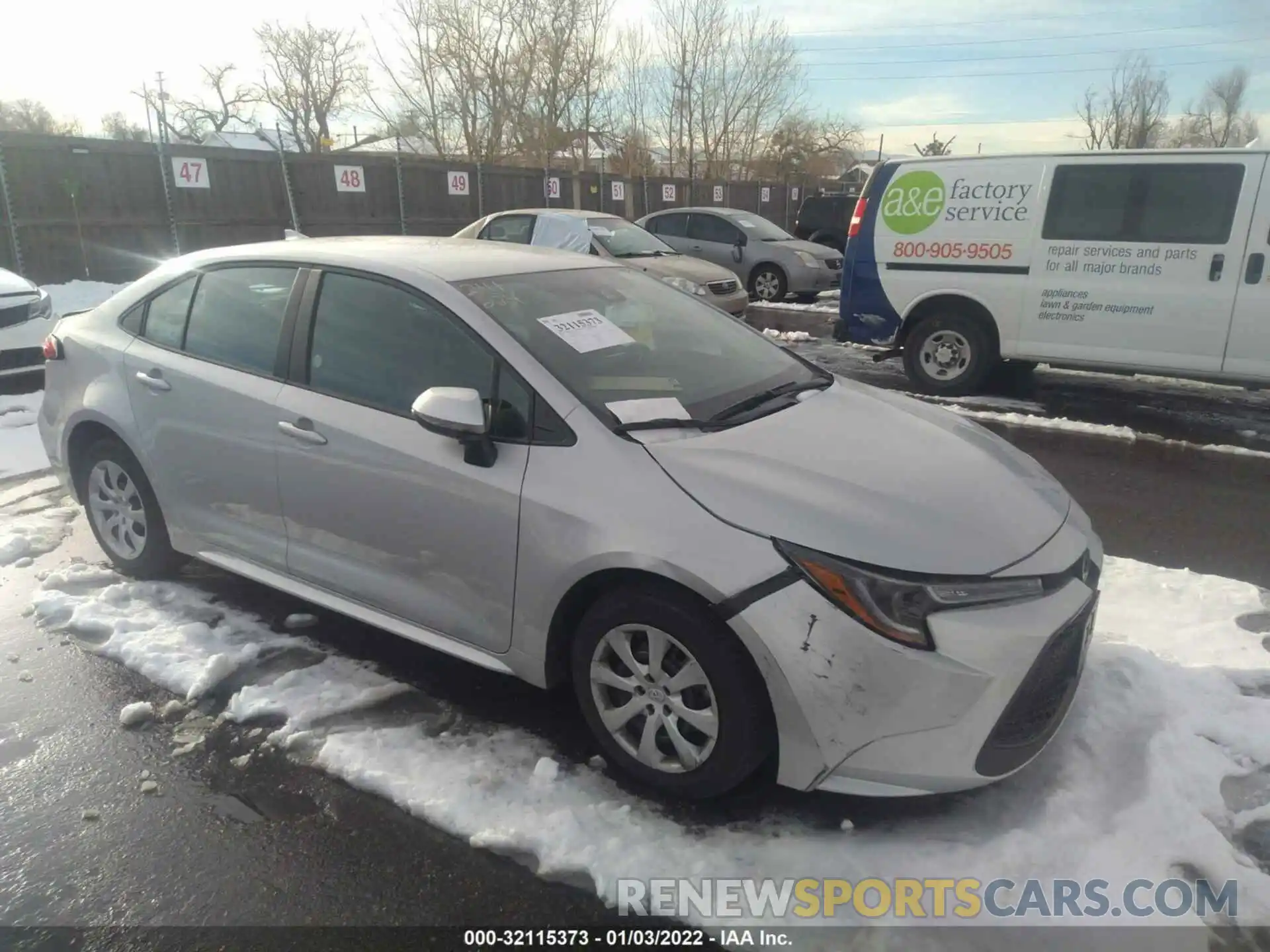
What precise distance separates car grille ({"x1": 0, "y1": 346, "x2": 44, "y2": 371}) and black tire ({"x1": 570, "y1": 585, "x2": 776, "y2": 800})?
7.38m

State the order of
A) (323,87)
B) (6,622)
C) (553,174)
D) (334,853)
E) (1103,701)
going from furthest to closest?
1. (323,87)
2. (553,174)
3. (6,622)
4. (1103,701)
5. (334,853)

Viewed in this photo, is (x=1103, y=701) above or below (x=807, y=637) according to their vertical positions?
below

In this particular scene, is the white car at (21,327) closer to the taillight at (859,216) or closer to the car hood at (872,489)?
the taillight at (859,216)

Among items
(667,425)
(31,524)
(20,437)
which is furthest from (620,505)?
(20,437)

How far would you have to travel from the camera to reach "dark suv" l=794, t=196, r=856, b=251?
64.1 feet

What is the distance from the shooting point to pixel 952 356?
8.04 meters

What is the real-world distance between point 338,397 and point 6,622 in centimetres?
197

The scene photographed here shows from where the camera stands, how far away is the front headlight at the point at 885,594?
230 cm

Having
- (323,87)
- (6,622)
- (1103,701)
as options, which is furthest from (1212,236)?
(323,87)

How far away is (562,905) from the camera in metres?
2.34

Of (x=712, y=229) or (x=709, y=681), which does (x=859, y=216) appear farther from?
(x=709, y=681)

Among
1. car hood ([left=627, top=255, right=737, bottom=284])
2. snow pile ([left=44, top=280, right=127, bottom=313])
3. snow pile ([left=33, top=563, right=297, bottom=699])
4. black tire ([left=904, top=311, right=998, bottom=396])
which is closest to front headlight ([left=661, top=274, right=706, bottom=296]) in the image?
car hood ([left=627, top=255, right=737, bottom=284])

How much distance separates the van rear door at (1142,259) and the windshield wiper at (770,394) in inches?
184

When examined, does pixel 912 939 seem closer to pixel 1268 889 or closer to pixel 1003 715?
pixel 1003 715
